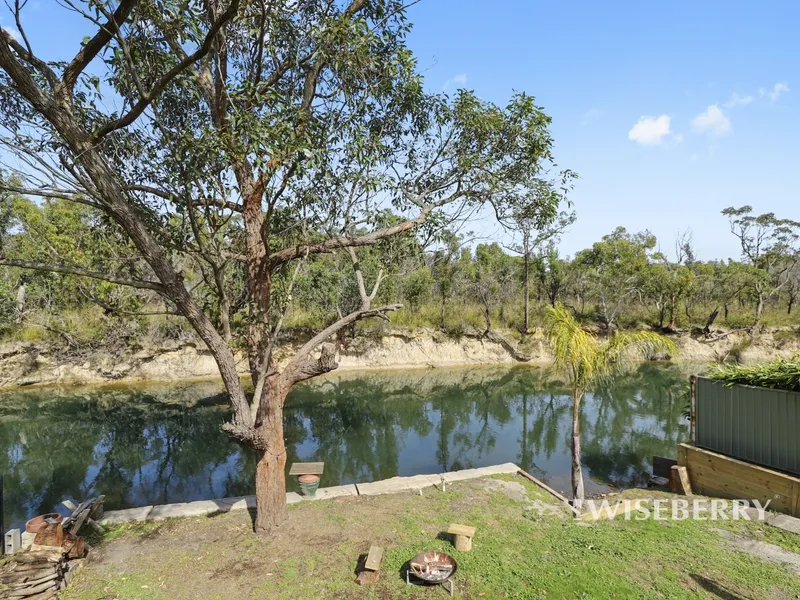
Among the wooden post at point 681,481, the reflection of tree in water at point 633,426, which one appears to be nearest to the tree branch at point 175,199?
the wooden post at point 681,481

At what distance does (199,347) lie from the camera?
21188 millimetres

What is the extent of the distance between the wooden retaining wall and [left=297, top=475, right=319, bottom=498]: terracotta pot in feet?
20.5

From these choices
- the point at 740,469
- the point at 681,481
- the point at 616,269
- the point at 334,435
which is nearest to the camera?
the point at 740,469

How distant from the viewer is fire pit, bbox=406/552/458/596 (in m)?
4.67

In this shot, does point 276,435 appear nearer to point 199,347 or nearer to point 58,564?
point 58,564

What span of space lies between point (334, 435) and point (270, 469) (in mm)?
8209

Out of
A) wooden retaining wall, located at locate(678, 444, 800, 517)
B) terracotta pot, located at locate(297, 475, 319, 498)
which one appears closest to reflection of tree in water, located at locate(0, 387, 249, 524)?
terracotta pot, located at locate(297, 475, 319, 498)

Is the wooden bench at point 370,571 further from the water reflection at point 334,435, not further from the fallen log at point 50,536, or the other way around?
the water reflection at point 334,435

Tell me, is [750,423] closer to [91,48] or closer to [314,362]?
[314,362]

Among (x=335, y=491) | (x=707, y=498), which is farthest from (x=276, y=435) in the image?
(x=707, y=498)

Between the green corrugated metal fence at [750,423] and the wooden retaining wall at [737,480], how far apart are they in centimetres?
19

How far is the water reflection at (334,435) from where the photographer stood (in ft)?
33.8

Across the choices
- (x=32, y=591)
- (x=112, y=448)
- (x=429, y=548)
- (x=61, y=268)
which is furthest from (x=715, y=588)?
(x=112, y=448)

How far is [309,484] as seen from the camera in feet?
23.2
